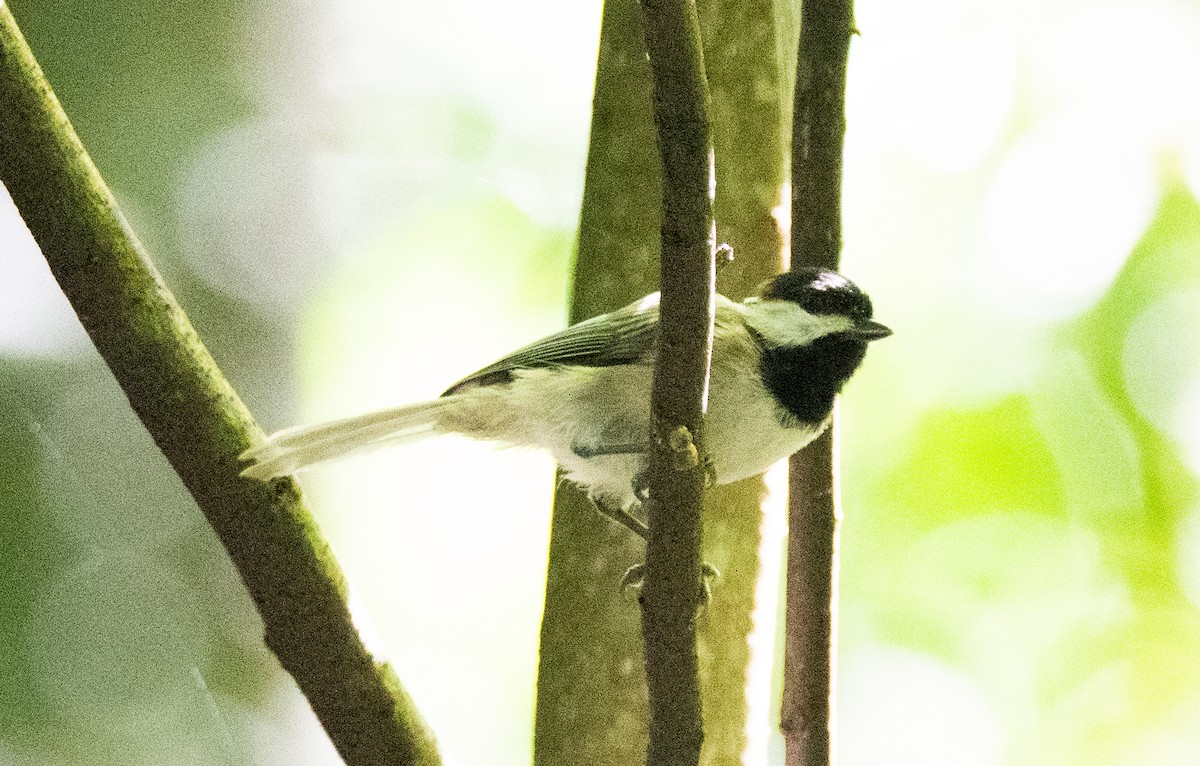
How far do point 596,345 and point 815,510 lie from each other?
0.57 metres

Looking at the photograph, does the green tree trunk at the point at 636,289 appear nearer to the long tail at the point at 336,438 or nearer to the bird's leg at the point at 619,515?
the bird's leg at the point at 619,515

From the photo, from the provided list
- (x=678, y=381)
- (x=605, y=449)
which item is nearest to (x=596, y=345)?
(x=605, y=449)

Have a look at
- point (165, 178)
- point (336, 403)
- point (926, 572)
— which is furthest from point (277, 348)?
point (926, 572)

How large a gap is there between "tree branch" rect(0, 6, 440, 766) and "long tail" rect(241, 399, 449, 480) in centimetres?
3

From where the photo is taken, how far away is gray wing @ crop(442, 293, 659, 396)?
196 cm

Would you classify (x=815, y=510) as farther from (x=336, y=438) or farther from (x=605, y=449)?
(x=336, y=438)

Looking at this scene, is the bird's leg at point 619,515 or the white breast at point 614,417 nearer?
the white breast at point 614,417

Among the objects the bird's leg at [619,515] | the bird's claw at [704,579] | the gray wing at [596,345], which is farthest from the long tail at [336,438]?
the bird's claw at [704,579]

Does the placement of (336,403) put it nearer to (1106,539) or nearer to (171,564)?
(171,564)

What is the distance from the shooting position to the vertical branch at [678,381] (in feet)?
3.73

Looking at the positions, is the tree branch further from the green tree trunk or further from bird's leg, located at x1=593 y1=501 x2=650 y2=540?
bird's leg, located at x1=593 y1=501 x2=650 y2=540

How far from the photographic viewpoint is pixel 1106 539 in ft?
10.5

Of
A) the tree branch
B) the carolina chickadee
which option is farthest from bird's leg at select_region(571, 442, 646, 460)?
the tree branch

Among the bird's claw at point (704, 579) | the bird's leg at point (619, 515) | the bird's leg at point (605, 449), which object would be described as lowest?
the bird's claw at point (704, 579)
